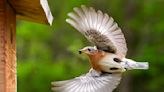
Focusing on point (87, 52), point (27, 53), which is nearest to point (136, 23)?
point (27, 53)

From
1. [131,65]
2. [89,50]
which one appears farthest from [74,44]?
[131,65]

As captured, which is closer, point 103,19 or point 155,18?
point 103,19

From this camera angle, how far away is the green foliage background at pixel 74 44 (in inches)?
472

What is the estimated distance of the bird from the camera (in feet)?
14.2

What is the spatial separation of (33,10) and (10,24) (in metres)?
0.18

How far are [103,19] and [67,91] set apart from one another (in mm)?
655

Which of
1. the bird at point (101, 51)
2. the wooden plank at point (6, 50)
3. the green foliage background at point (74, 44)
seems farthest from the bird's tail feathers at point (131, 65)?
the green foliage background at point (74, 44)

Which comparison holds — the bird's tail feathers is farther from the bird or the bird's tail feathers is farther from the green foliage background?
the green foliage background

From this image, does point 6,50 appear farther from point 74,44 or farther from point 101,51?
point 74,44

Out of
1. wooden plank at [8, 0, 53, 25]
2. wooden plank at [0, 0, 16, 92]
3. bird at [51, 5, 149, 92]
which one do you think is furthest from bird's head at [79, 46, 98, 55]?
wooden plank at [0, 0, 16, 92]

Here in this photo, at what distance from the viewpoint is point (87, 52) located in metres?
4.55

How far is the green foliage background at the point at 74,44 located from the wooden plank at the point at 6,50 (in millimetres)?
6925

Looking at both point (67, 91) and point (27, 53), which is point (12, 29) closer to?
point (67, 91)

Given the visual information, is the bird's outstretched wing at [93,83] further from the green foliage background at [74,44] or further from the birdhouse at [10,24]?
the green foliage background at [74,44]
